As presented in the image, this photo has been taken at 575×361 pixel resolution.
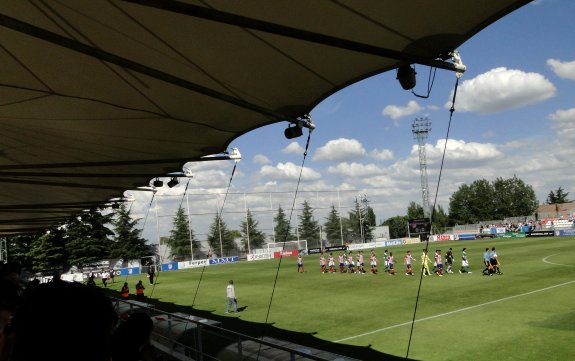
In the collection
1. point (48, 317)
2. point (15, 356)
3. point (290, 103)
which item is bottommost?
point (15, 356)

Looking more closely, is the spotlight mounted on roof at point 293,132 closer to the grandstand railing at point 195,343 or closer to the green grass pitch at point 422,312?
the grandstand railing at point 195,343

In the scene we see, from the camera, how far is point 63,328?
131 centimetres

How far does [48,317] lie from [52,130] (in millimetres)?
8815

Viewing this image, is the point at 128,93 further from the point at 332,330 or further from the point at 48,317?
the point at 332,330

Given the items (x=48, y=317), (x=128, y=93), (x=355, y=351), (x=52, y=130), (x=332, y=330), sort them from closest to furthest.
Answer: (x=48, y=317)
(x=128, y=93)
(x=52, y=130)
(x=355, y=351)
(x=332, y=330)

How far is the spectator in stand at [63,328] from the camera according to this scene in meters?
1.31

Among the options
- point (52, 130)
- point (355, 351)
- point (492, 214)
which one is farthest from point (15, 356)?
point (492, 214)

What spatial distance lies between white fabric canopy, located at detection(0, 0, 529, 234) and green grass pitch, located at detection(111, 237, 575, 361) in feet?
25.1

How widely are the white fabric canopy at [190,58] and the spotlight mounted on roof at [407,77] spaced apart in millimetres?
177

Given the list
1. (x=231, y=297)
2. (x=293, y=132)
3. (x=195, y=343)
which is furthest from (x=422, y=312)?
(x=293, y=132)

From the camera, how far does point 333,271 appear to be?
115 ft

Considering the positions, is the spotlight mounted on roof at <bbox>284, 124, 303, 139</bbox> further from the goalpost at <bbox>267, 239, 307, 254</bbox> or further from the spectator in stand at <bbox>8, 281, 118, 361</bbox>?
the goalpost at <bbox>267, 239, 307, 254</bbox>

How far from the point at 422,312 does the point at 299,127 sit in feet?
39.1

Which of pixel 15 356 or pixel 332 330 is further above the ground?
pixel 15 356
